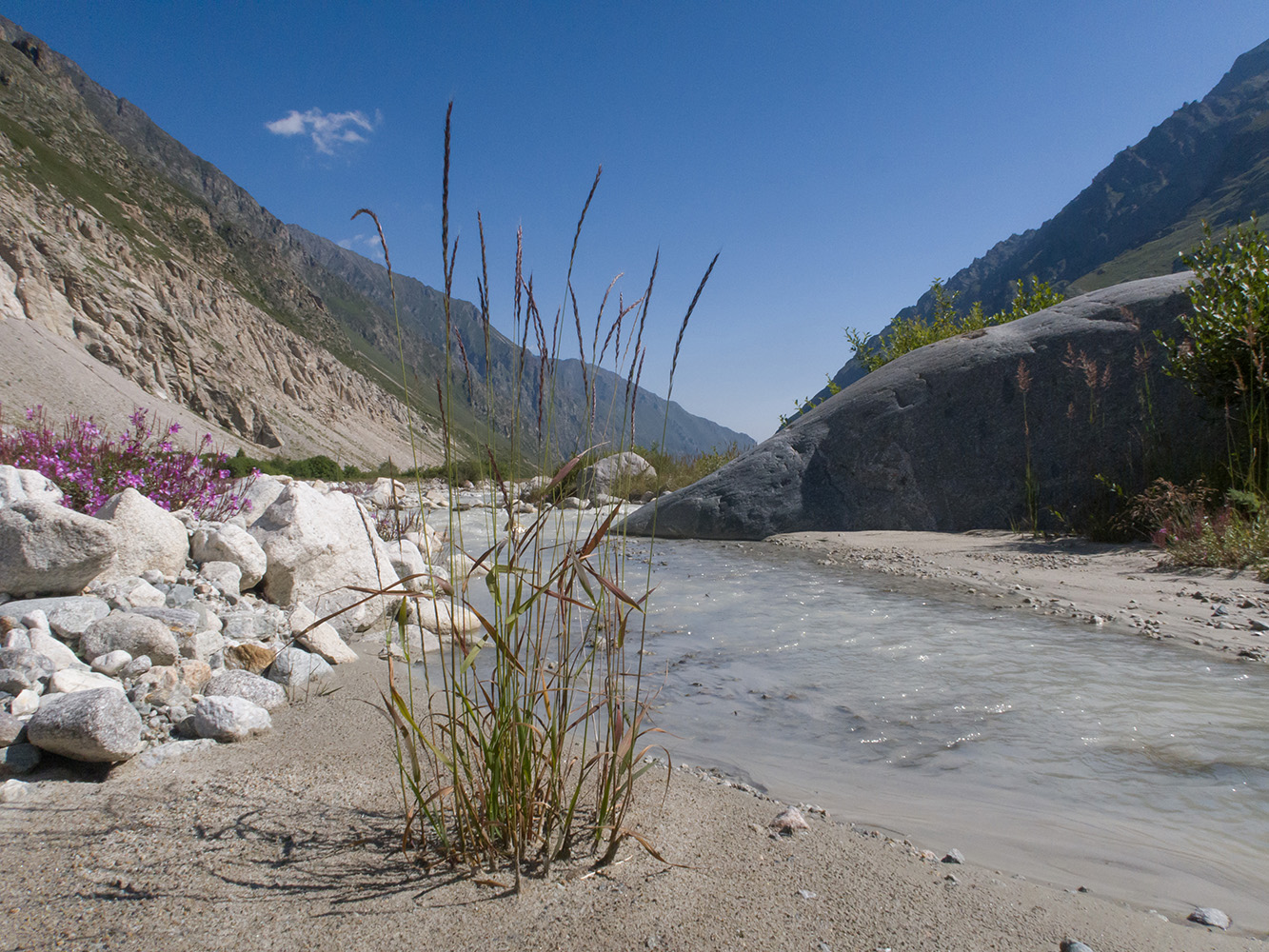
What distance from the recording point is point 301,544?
3963 mm

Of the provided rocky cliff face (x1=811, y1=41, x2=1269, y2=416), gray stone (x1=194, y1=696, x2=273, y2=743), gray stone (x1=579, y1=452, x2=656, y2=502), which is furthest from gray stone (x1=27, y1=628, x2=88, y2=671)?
rocky cliff face (x1=811, y1=41, x2=1269, y2=416)

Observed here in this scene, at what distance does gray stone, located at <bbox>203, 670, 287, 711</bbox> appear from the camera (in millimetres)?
2293

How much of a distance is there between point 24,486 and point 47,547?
1301mm

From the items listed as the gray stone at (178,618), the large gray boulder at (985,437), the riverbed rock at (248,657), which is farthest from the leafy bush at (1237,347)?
the gray stone at (178,618)

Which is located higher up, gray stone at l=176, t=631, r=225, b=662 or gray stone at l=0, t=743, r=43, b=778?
gray stone at l=176, t=631, r=225, b=662

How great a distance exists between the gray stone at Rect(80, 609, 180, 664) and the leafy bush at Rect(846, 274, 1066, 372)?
8921 mm

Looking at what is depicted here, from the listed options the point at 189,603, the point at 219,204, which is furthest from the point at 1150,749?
the point at 219,204

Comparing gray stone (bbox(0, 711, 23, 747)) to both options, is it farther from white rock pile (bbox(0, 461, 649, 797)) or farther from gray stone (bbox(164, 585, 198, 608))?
gray stone (bbox(164, 585, 198, 608))

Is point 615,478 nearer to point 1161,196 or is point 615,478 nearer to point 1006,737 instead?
point 1006,737

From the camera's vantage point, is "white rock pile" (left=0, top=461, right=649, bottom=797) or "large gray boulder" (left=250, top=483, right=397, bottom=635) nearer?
"white rock pile" (left=0, top=461, right=649, bottom=797)

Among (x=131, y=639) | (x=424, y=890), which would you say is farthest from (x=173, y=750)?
(x=424, y=890)

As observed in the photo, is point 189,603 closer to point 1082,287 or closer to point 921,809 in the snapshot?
point 921,809

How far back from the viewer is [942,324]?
10156 millimetres

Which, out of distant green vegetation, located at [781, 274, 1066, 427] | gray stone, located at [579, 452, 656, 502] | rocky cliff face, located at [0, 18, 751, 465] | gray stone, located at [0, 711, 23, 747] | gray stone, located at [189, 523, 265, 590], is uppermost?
rocky cliff face, located at [0, 18, 751, 465]
